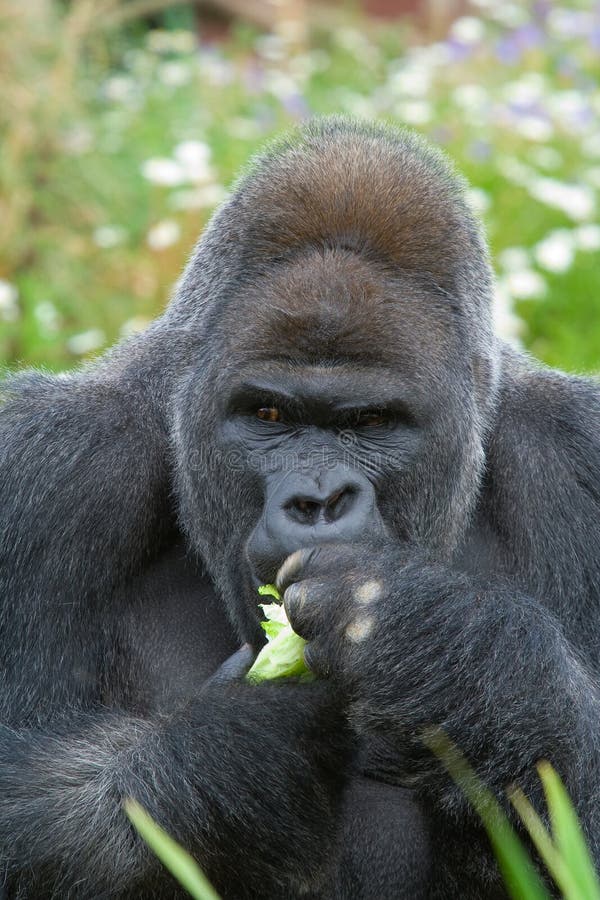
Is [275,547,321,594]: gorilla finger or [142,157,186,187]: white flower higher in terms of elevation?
[275,547,321,594]: gorilla finger

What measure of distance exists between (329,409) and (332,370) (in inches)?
3.9

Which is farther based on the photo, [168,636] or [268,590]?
[168,636]

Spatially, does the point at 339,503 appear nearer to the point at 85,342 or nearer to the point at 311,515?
the point at 311,515

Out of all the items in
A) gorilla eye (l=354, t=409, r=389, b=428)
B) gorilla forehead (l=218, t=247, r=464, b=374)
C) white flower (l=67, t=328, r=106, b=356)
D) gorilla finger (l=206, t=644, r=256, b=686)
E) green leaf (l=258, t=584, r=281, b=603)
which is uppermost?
gorilla forehead (l=218, t=247, r=464, b=374)

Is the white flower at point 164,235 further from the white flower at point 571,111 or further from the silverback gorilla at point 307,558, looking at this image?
the silverback gorilla at point 307,558

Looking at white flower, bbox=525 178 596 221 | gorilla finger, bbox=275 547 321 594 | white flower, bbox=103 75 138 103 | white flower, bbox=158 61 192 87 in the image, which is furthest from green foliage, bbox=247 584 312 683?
white flower, bbox=103 75 138 103

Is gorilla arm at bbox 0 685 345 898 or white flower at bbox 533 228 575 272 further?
white flower at bbox 533 228 575 272

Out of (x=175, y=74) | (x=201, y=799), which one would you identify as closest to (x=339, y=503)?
(x=201, y=799)

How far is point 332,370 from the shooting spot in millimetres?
3594

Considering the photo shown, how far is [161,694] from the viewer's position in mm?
4008

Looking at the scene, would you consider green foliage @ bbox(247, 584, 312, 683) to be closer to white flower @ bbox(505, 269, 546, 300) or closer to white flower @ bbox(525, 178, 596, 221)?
white flower @ bbox(505, 269, 546, 300)

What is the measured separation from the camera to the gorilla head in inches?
141

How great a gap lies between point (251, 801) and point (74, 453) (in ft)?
3.71

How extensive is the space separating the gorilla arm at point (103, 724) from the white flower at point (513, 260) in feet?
15.1
